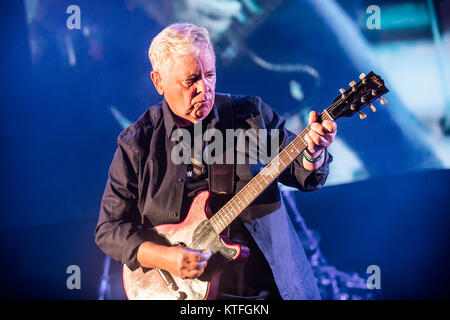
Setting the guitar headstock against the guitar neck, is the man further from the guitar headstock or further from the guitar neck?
the guitar headstock

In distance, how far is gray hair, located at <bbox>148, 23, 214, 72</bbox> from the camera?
2115mm

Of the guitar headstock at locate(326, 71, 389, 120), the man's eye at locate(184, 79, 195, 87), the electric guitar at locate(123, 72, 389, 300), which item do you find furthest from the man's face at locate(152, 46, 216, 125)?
the guitar headstock at locate(326, 71, 389, 120)

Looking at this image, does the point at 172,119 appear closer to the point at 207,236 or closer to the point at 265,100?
the point at 207,236

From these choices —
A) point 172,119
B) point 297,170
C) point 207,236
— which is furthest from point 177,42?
point 207,236

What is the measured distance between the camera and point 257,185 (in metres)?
2.07

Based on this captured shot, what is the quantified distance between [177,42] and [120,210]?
1018 millimetres

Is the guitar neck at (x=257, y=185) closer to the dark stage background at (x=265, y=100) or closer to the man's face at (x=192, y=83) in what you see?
the man's face at (x=192, y=83)

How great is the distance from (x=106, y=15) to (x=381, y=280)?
119 inches

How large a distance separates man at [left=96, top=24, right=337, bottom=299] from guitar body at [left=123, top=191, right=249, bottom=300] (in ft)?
0.23

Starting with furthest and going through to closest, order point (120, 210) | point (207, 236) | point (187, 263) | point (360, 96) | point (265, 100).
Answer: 1. point (265, 100)
2. point (120, 210)
3. point (207, 236)
4. point (187, 263)
5. point (360, 96)

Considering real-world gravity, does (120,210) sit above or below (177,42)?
below

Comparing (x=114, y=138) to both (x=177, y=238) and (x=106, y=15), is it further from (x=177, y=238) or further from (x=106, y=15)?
(x=177, y=238)

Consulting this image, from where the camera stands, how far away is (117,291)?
320 cm

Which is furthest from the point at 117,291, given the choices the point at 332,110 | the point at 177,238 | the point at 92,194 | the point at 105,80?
the point at 332,110
